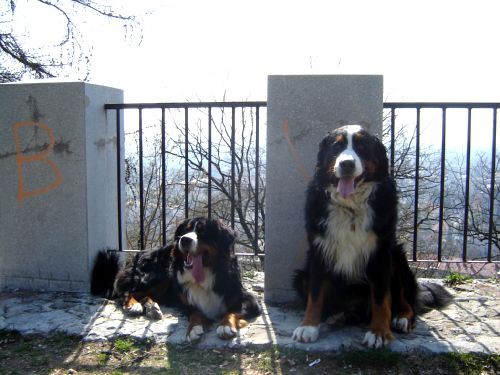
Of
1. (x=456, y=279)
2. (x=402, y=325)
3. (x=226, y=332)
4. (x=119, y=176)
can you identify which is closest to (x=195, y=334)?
(x=226, y=332)

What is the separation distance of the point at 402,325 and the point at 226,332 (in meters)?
1.27

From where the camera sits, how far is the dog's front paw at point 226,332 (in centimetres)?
355

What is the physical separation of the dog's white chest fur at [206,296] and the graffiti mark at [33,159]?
162cm

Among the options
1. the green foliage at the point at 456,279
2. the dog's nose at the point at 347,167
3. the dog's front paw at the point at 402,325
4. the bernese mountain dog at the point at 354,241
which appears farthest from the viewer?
the green foliage at the point at 456,279

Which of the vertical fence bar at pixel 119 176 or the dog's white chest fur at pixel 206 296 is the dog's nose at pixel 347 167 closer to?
the dog's white chest fur at pixel 206 296

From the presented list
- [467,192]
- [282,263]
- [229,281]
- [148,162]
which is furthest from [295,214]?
[148,162]

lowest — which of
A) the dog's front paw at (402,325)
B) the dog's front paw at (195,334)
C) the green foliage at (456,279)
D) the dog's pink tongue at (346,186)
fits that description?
the dog's front paw at (195,334)

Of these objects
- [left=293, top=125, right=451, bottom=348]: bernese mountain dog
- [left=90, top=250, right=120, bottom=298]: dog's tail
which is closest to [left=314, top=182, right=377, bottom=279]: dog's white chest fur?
[left=293, top=125, right=451, bottom=348]: bernese mountain dog

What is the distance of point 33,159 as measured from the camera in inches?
183

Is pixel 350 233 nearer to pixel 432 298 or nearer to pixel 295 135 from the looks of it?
pixel 295 135

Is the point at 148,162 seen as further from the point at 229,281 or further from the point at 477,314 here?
the point at 477,314

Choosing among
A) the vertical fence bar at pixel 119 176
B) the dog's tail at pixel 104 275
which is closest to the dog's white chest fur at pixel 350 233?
the dog's tail at pixel 104 275

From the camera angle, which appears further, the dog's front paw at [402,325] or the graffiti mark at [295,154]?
the graffiti mark at [295,154]

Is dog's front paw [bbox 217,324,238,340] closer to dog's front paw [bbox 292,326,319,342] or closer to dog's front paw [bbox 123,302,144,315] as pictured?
dog's front paw [bbox 292,326,319,342]
